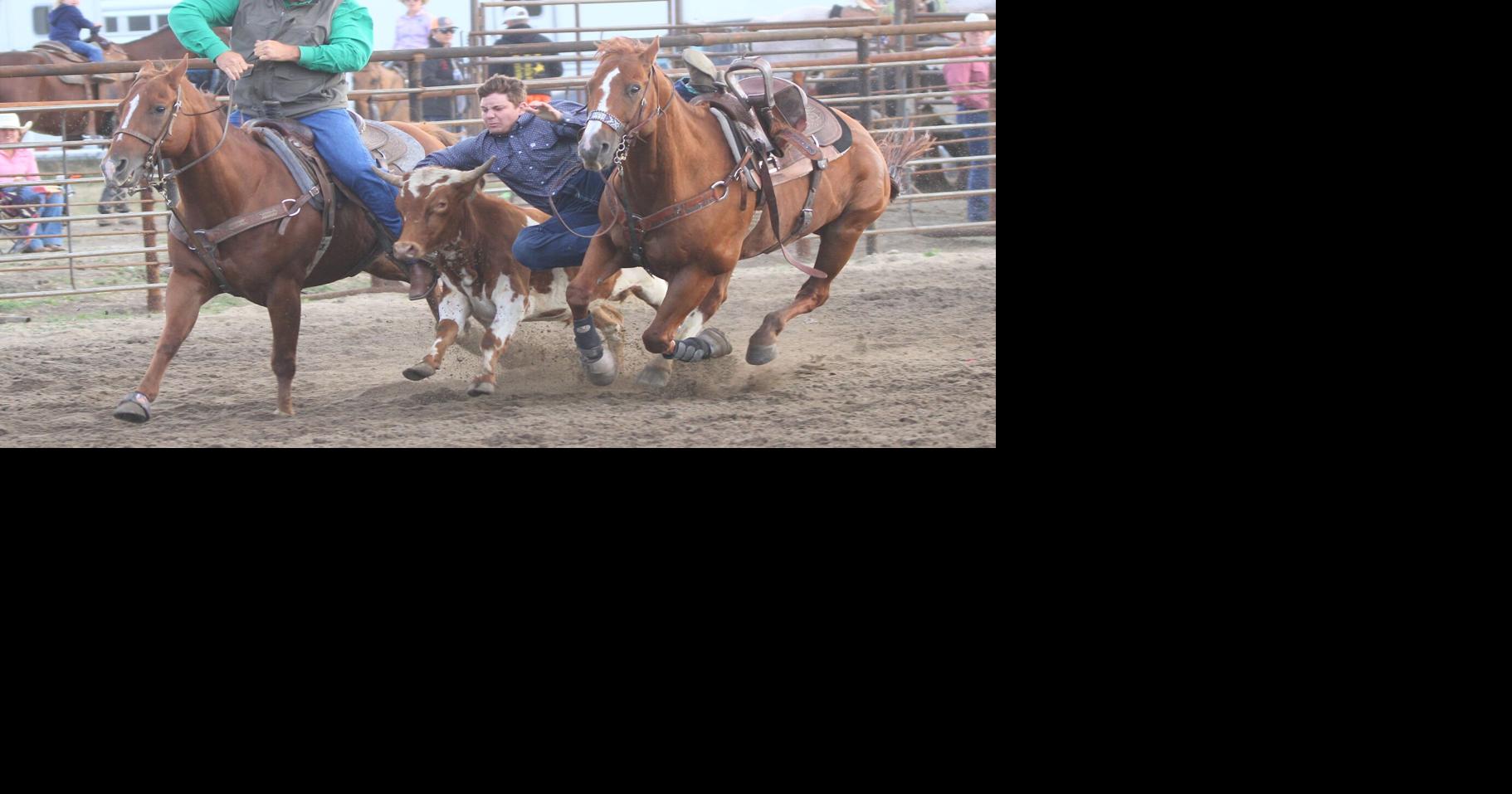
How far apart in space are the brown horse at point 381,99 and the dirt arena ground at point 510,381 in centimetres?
112

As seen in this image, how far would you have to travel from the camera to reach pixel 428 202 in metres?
4.85

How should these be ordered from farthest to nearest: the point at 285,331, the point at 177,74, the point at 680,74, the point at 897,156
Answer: the point at 680,74 → the point at 897,156 → the point at 285,331 → the point at 177,74

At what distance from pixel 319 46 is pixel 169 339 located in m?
1.17

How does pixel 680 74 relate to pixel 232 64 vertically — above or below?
above

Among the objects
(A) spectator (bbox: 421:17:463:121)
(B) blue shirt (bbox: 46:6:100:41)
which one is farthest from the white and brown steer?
(B) blue shirt (bbox: 46:6:100:41)

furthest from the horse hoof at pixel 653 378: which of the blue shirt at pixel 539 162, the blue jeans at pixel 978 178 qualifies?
the blue jeans at pixel 978 178

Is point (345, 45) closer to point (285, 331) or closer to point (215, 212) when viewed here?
point (215, 212)

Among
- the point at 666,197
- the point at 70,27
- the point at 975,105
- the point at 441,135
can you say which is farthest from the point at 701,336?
the point at 70,27

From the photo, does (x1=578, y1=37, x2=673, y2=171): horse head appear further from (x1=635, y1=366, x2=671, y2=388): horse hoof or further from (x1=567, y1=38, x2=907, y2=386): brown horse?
(x1=635, y1=366, x2=671, y2=388): horse hoof

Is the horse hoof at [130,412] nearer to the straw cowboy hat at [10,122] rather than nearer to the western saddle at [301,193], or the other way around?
the western saddle at [301,193]

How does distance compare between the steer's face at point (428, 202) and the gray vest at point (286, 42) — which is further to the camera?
the gray vest at point (286, 42)

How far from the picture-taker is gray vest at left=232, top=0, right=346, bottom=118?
16.5 ft

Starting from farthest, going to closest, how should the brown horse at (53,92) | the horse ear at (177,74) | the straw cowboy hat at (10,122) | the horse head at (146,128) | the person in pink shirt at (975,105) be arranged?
the person in pink shirt at (975,105) < the brown horse at (53,92) < the straw cowboy hat at (10,122) < the horse ear at (177,74) < the horse head at (146,128)

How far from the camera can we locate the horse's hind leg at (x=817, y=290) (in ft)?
18.2
